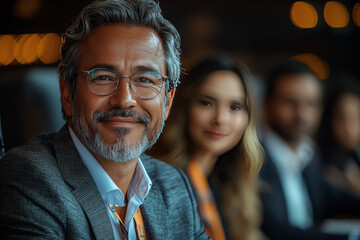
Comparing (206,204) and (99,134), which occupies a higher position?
(99,134)

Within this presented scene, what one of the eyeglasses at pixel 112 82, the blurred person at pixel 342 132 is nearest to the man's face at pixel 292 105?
the blurred person at pixel 342 132

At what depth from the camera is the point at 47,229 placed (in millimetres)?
740

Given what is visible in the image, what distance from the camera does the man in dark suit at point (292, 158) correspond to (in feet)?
5.01

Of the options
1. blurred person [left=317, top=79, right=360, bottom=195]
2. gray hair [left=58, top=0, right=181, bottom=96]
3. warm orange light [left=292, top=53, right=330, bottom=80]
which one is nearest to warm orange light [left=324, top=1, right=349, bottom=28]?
warm orange light [left=292, top=53, right=330, bottom=80]

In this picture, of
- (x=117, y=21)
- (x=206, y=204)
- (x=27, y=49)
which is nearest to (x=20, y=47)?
(x=27, y=49)

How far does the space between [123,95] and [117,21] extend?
0.47 feet

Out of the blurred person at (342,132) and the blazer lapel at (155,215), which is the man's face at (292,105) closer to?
→ the blurred person at (342,132)

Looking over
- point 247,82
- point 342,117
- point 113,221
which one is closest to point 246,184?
point 247,82

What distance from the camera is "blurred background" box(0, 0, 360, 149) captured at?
100 centimetres

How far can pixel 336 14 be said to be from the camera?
9.33 ft

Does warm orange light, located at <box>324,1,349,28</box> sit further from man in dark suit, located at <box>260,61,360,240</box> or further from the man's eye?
the man's eye

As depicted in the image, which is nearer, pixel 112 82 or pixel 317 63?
pixel 112 82

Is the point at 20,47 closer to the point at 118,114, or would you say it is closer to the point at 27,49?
the point at 27,49

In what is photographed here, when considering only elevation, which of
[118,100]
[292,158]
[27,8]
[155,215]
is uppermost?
[27,8]
